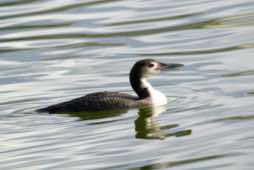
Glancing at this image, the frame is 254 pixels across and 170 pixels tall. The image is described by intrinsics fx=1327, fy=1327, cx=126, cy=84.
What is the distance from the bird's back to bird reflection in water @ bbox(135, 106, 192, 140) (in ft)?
1.00

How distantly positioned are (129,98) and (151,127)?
1917 millimetres

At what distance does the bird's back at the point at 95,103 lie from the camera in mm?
18938

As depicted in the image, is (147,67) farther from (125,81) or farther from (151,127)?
(151,127)

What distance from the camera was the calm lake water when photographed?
50.6 ft

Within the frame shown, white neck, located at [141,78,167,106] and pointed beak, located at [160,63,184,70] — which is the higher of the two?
pointed beak, located at [160,63,184,70]

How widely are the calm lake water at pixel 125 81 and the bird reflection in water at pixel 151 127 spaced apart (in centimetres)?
3

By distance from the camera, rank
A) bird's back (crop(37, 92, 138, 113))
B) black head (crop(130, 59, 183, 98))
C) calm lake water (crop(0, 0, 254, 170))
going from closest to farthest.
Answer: calm lake water (crop(0, 0, 254, 170)), bird's back (crop(37, 92, 138, 113)), black head (crop(130, 59, 183, 98))

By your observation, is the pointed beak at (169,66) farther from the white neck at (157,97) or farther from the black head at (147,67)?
the white neck at (157,97)

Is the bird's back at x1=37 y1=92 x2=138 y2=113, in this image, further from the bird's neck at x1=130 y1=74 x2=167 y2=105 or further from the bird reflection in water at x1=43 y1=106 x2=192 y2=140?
the bird's neck at x1=130 y1=74 x2=167 y2=105

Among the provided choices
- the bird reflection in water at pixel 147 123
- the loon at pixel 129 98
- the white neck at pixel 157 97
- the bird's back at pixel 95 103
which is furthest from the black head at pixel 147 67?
the bird reflection in water at pixel 147 123

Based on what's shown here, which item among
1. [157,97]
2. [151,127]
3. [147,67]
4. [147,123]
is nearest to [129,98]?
[157,97]

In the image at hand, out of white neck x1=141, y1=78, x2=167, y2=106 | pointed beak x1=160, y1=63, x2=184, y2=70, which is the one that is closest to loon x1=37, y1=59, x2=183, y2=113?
white neck x1=141, y1=78, x2=167, y2=106

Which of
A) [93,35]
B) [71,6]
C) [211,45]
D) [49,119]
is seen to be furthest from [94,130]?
[71,6]

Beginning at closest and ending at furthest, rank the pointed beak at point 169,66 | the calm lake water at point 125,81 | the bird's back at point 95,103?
1. the calm lake water at point 125,81
2. the bird's back at point 95,103
3. the pointed beak at point 169,66
